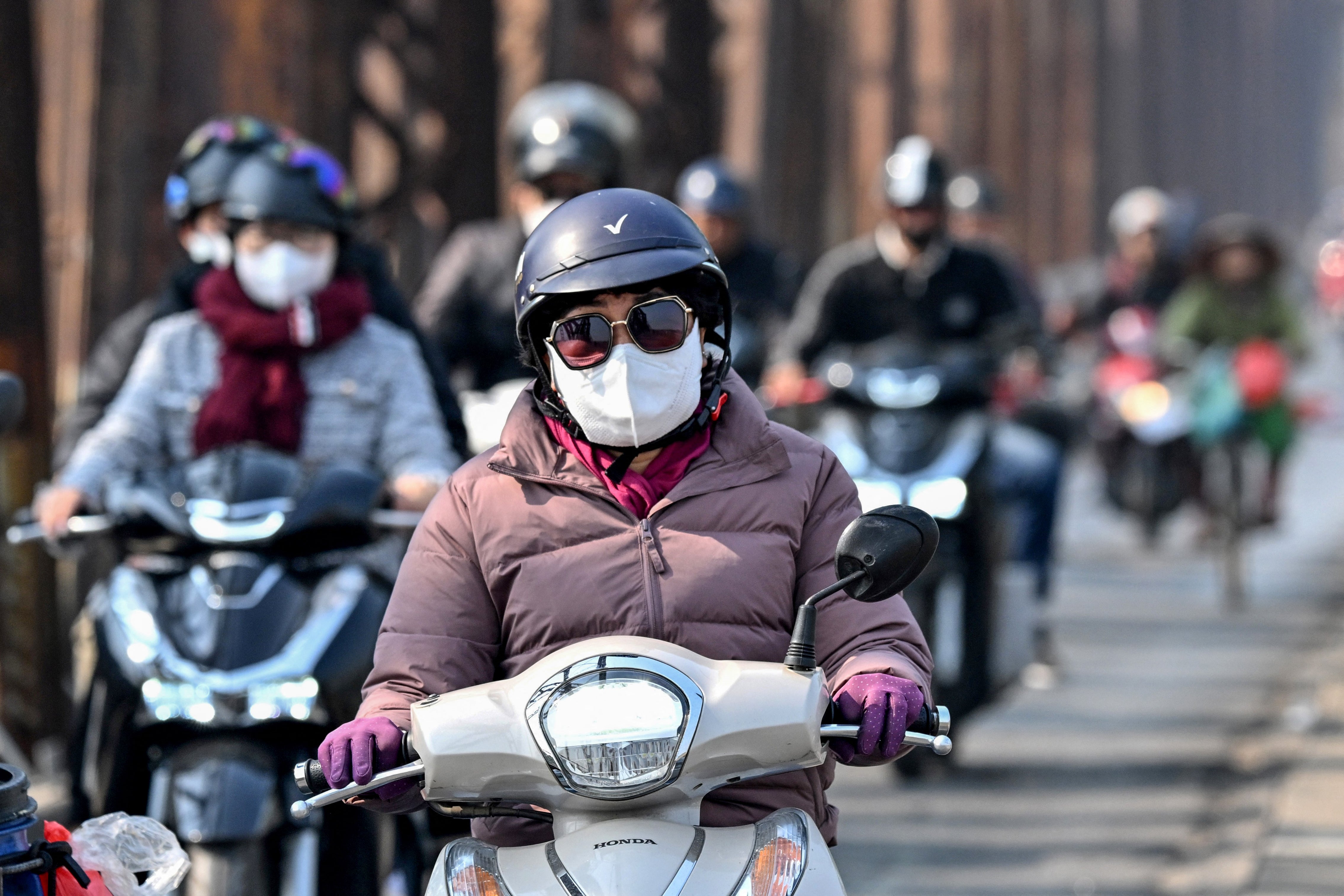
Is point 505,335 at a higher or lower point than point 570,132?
lower

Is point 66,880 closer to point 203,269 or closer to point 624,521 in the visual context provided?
point 624,521

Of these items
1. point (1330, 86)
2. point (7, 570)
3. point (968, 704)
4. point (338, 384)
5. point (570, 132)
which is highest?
point (1330, 86)

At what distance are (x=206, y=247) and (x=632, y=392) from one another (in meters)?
2.86

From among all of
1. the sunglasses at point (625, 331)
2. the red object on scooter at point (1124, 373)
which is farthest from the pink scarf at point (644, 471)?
the red object on scooter at point (1124, 373)

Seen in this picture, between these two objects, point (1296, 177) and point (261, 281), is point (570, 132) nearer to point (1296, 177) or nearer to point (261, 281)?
point (261, 281)

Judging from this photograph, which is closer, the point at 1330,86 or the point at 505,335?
the point at 505,335

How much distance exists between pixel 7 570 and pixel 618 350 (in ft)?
15.1

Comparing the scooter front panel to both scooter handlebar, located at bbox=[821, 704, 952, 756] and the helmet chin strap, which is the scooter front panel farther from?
the helmet chin strap

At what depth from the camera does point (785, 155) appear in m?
18.0

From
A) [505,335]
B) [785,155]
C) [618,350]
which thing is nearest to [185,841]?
[618,350]

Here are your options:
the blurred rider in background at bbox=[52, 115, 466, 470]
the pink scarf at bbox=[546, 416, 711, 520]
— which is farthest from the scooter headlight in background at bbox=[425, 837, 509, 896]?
the blurred rider in background at bbox=[52, 115, 466, 470]

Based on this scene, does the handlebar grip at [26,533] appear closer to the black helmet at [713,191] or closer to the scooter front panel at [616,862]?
the scooter front panel at [616,862]

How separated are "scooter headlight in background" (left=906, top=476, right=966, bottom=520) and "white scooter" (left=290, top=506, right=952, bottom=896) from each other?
4416 mm

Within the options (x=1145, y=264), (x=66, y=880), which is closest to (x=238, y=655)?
(x=66, y=880)
